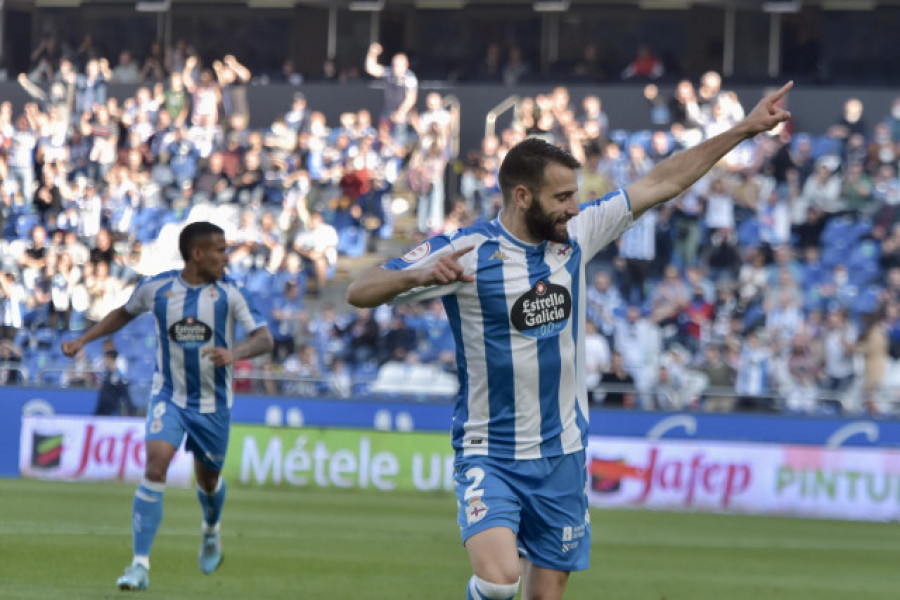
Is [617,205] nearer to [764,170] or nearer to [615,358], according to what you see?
[615,358]

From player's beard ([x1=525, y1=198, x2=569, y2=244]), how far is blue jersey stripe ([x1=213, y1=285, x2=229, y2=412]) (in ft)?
17.1

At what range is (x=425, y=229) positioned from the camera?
26.4 metres

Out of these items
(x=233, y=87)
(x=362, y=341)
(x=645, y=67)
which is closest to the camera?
(x=362, y=341)

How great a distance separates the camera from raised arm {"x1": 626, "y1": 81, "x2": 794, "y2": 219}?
6.88 metres

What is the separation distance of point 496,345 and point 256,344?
5.07 m

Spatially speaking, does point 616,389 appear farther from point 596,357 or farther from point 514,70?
point 514,70

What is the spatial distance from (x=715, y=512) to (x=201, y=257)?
9818 mm

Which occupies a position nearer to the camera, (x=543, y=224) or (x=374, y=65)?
(x=543, y=224)

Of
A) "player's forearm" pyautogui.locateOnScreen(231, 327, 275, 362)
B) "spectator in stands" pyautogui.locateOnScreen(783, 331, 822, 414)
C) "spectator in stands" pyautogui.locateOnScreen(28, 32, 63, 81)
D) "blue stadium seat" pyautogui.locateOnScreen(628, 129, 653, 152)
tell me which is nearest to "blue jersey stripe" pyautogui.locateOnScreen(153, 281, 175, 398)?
"player's forearm" pyautogui.locateOnScreen(231, 327, 275, 362)

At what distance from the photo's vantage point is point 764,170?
81.4 ft

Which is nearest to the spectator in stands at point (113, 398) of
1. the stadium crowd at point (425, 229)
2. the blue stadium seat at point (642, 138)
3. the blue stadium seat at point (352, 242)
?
the stadium crowd at point (425, 229)

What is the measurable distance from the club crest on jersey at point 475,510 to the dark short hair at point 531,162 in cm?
127

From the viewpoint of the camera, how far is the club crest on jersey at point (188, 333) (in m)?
11.6

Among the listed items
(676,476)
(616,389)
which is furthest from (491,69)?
(676,476)
